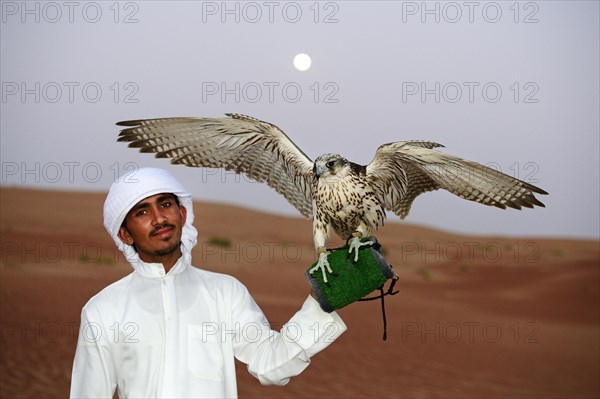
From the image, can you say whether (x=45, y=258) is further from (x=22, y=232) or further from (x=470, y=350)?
(x=470, y=350)

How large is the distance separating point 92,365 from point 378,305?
6930mm

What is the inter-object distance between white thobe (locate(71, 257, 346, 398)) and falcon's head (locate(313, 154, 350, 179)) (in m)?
0.59

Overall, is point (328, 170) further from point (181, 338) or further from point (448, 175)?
point (181, 338)

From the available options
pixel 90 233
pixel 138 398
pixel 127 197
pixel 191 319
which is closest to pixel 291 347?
pixel 191 319

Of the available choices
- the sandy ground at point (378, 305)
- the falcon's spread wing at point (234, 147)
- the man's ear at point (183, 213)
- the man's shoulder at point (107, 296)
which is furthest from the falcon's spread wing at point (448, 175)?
the sandy ground at point (378, 305)

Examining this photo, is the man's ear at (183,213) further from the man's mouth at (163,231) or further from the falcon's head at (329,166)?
the falcon's head at (329,166)

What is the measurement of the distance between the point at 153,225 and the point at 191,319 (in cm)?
29

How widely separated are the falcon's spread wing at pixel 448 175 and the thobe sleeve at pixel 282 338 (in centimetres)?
83

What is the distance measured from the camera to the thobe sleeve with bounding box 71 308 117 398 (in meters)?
1.93

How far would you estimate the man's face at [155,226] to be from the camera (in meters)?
1.97

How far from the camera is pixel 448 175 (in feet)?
8.59

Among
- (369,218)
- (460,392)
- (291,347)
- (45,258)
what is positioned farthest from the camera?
(45,258)

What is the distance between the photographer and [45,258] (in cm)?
998

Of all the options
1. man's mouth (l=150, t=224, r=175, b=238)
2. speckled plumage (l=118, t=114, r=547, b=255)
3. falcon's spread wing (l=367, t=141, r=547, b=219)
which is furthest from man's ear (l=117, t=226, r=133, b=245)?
falcon's spread wing (l=367, t=141, r=547, b=219)
